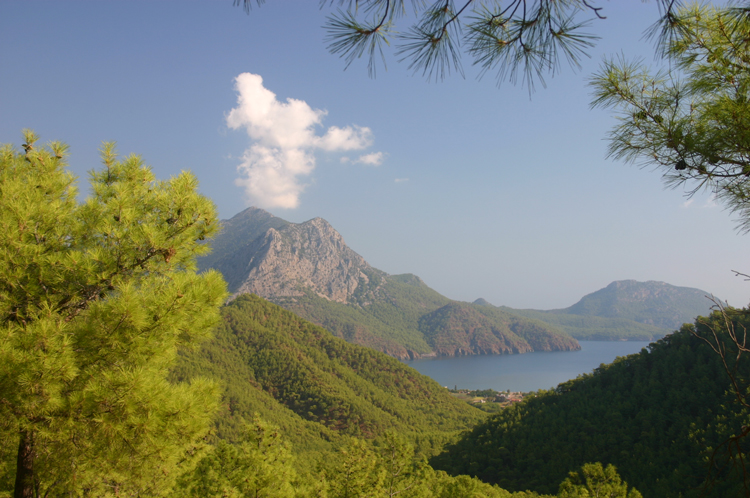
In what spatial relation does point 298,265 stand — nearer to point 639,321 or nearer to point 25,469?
point 25,469

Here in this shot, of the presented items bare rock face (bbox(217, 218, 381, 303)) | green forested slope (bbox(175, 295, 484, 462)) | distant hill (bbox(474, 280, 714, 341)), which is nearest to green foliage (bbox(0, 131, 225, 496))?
green forested slope (bbox(175, 295, 484, 462))

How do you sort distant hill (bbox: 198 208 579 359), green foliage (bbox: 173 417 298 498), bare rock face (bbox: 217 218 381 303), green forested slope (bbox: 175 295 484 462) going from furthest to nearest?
bare rock face (bbox: 217 218 381 303) → distant hill (bbox: 198 208 579 359) → green forested slope (bbox: 175 295 484 462) → green foliage (bbox: 173 417 298 498)

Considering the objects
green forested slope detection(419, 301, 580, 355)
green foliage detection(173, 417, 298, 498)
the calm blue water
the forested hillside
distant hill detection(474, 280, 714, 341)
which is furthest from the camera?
distant hill detection(474, 280, 714, 341)

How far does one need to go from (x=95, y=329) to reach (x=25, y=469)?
1.24 meters

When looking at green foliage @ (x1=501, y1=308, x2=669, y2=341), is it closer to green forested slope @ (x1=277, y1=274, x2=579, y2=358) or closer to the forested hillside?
the forested hillside

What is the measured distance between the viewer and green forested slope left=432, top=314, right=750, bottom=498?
73.6 ft

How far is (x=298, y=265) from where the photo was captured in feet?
465

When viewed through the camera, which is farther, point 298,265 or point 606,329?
point 606,329

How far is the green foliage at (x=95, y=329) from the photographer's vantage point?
2500 mm

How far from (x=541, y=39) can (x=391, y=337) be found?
133111mm

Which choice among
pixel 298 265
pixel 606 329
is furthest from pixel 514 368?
pixel 606 329

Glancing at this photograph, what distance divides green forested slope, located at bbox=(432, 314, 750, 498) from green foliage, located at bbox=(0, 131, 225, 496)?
25.1 metres

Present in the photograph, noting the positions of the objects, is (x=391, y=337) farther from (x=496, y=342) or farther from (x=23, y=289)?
(x=23, y=289)

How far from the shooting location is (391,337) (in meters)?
131
